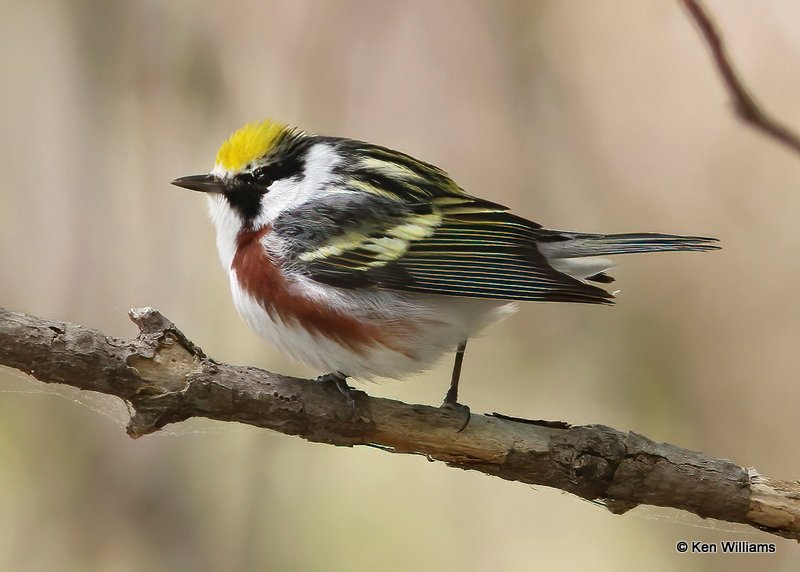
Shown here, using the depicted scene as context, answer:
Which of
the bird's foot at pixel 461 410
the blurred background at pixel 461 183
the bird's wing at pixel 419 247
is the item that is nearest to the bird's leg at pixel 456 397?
the bird's foot at pixel 461 410

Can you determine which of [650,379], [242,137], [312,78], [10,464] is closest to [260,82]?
[312,78]

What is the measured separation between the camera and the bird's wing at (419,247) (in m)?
3.46

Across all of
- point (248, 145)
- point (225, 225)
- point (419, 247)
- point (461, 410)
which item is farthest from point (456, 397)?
point (248, 145)

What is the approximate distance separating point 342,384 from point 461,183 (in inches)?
103

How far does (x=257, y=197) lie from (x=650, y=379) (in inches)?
112

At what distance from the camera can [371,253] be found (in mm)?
3613

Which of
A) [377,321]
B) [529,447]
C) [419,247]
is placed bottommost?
[529,447]

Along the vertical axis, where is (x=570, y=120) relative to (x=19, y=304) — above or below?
above

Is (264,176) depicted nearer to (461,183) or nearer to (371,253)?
(371,253)

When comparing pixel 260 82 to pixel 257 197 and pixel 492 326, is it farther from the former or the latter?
pixel 492 326

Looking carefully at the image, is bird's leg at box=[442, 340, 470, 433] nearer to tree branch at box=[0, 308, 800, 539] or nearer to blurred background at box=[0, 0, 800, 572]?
tree branch at box=[0, 308, 800, 539]

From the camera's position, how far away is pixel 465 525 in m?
5.39

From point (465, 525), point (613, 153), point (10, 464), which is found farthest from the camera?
point (613, 153)

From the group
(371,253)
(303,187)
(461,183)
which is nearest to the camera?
(371,253)
